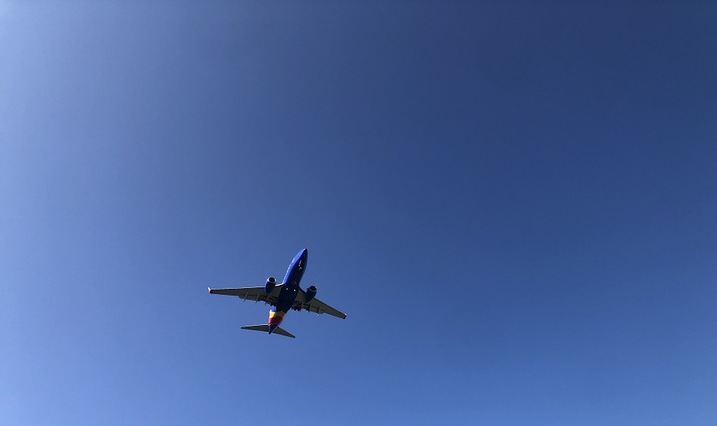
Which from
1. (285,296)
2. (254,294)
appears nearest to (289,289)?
(285,296)

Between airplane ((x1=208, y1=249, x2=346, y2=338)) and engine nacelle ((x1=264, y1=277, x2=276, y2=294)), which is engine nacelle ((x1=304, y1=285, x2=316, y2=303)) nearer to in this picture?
airplane ((x1=208, y1=249, x2=346, y2=338))

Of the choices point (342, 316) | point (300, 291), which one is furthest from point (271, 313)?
point (342, 316)

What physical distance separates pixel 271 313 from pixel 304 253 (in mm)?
13972

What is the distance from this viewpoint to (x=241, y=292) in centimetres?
6962

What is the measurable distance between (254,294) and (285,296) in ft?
18.8

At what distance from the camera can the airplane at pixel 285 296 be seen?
64.4m

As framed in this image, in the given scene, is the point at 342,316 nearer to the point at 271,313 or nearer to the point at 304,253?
the point at 271,313

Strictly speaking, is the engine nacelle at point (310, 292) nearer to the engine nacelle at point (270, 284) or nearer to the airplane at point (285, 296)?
the airplane at point (285, 296)

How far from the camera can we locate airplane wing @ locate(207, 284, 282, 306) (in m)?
68.8

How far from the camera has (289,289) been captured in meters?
66.0

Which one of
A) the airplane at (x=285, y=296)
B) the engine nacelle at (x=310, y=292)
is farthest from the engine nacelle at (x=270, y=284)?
the engine nacelle at (x=310, y=292)

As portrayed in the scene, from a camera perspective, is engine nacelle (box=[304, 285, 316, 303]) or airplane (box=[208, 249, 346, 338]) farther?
engine nacelle (box=[304, 285, 316, 303])

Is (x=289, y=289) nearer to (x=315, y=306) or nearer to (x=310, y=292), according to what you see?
(x=310, y=292)

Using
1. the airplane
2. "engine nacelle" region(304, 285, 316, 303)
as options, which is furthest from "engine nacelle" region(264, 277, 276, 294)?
"engine nacelle" region(304, 285, 316, 303)
